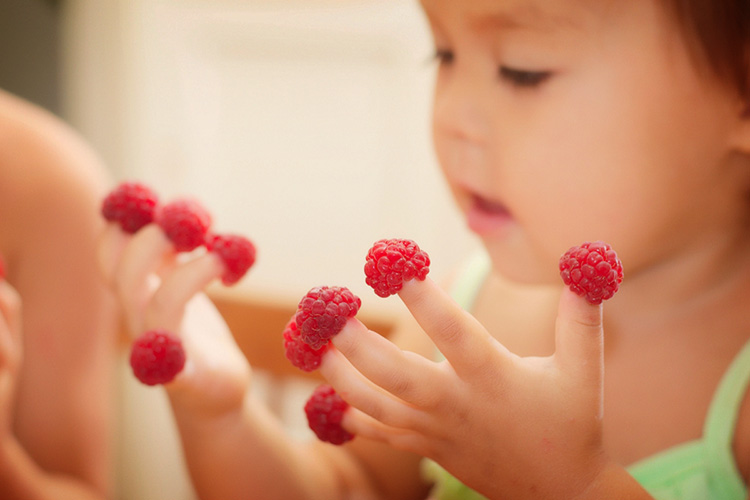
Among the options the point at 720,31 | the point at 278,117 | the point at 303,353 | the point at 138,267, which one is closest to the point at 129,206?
the point at 138,267

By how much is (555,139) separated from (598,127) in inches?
1.1

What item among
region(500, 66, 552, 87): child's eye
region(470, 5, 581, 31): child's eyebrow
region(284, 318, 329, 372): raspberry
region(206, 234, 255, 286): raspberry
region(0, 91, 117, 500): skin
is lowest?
region(0, 91, 117, 500): skin

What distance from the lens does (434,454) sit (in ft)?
1.05

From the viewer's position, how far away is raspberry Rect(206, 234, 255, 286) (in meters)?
0.39

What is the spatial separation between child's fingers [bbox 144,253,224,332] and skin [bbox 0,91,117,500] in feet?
0.88

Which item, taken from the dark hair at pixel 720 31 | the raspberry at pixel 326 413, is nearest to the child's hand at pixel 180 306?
the raspberry at pixel 326 413

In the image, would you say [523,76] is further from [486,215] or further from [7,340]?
[7,340]

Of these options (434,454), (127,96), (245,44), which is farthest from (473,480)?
(127,96)

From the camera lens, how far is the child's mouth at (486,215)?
0.46m

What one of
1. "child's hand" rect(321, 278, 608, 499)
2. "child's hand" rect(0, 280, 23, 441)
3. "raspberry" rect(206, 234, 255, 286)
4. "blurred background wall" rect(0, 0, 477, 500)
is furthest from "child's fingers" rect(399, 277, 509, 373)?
"blurred background wall" rect(0, 0, 477, 500)

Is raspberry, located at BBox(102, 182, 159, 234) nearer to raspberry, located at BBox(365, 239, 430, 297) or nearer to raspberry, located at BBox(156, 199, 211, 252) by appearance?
raspberry, located at BBox(156, 199, 211, 252)

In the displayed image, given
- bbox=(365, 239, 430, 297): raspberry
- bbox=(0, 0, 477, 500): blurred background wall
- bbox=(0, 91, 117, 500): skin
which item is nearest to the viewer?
bbox=(365, 239, 430, 297): raspberry

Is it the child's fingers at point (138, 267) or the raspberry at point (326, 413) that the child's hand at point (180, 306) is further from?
the raspberry at point (326, 413)

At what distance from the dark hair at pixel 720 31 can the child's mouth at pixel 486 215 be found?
159 millimetres
